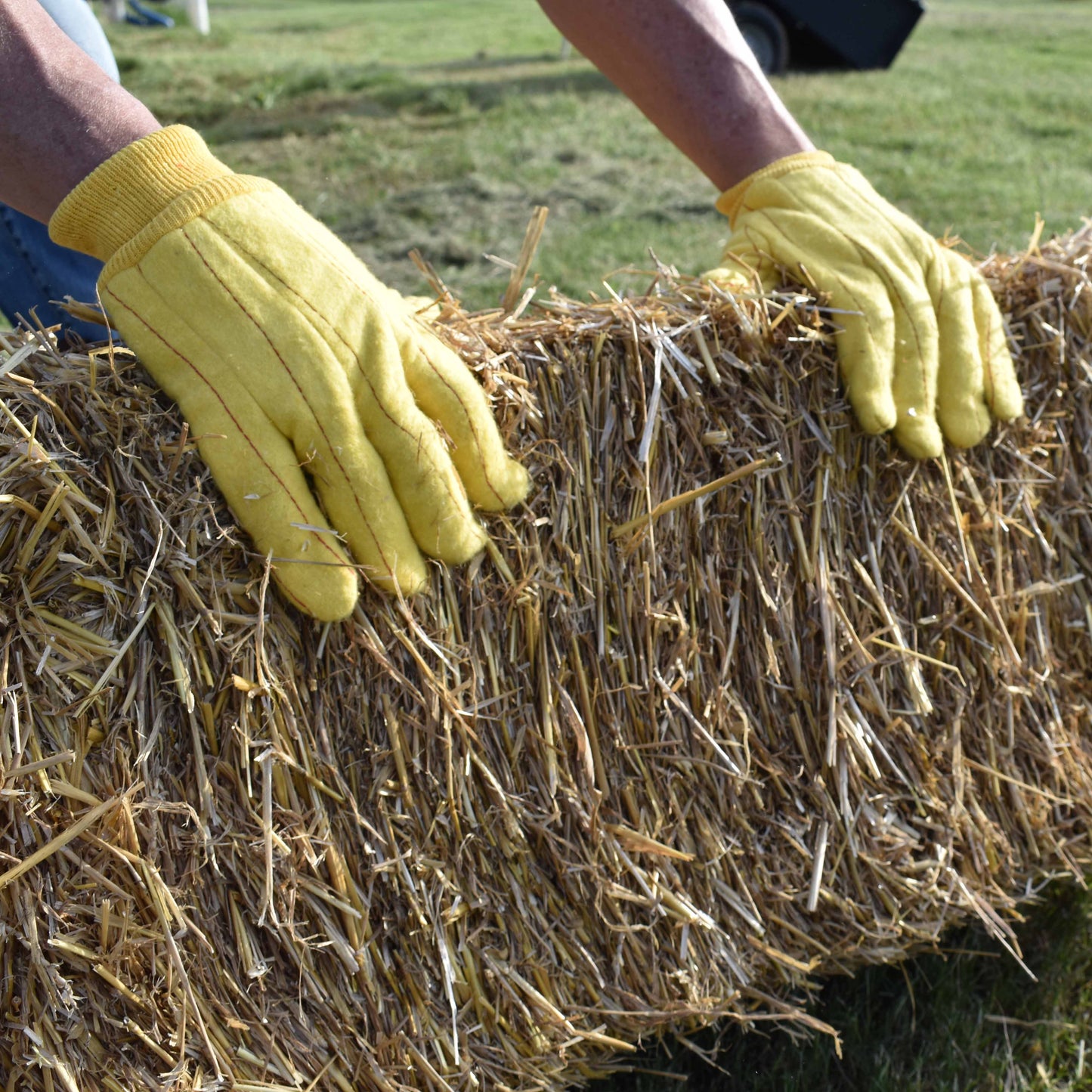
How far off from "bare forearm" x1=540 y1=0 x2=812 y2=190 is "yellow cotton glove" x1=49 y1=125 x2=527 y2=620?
1022 mm

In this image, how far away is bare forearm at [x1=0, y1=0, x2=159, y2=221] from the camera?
5.14ft

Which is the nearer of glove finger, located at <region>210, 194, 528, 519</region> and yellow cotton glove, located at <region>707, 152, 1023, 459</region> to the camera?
glove finger, located at <region>210, 194, 528, 519</region>

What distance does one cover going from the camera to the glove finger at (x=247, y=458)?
1.46 metres

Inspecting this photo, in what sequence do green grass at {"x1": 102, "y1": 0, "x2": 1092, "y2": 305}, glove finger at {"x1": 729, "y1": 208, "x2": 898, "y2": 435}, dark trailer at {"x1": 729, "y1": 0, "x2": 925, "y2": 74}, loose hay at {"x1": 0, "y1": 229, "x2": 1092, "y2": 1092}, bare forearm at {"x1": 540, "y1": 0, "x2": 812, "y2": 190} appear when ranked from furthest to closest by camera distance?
dark trailer at {"x1": 729, "y1": 0, "x2": 925, "y2": 74} → green grass at {"x1": 102, "y1": 0, "x2": 1092, "y2": 305} → bare forearm at {"x1": 540, "y1": 0, "x2": 812, "y2": 190} → glove finger at {"x1": 729, "y1": 208, "x2": 898, "y2": 435} → loose hay at {"x1": 0, "y1": 229, "x2": 1092, "y2": 1092}

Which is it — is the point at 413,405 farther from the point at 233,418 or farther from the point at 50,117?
the point at 50,117

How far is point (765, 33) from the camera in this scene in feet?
32.2

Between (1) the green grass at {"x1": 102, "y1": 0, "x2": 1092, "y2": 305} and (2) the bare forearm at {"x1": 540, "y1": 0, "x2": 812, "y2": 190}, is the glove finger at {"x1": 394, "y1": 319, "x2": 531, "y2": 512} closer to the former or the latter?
(2) the bare forearm at {"x1": 540, "y1": 0, "x2": 812, "y2": 190}

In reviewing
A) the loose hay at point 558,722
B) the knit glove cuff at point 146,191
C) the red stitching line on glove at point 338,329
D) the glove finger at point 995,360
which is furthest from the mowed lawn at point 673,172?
the knit glove cuff at point 146,191

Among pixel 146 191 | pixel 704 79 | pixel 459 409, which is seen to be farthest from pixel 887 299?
pixel 146 191

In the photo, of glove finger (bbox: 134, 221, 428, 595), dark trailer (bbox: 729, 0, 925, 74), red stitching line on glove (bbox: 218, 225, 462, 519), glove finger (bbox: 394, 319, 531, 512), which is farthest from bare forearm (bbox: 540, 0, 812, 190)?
dark trailer (bbox: 729, 0, 925, 74)

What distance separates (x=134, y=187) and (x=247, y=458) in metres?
0.47

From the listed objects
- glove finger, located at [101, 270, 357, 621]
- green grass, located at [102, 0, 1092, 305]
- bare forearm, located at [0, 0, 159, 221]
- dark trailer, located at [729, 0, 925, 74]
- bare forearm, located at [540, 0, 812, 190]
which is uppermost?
bare forearm, located at [540, 0, 812, 190]

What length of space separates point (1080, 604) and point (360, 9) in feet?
64.7

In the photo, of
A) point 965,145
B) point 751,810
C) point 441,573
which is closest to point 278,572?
point 441,573
